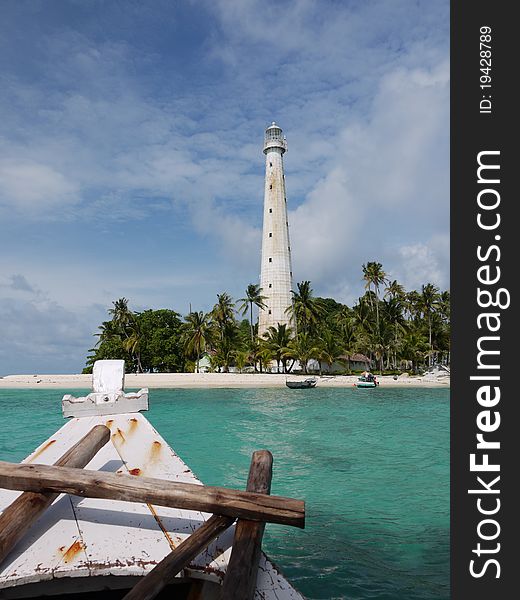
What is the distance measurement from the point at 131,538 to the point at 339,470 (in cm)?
1118

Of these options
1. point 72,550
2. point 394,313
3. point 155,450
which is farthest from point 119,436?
point 394,313

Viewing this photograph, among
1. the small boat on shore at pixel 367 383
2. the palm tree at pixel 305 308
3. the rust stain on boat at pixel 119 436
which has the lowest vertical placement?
the small boat on shore at pixel 367 383

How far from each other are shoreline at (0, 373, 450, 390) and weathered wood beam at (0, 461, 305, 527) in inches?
1735

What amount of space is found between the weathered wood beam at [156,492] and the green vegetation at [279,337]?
50454mm

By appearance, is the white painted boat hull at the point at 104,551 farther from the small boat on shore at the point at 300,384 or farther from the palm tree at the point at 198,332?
the palm tree at the point at 198,332

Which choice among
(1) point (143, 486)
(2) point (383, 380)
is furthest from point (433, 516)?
(2) point (383, 380)

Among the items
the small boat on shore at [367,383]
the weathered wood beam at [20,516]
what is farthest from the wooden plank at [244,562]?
the small boat on shore at [367,383]

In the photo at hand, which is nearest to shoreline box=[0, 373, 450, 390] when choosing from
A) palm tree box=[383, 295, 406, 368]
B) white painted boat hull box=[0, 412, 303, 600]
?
palm tree box=[383, 295, 406, 368]

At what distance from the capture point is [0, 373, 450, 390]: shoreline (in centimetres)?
4794

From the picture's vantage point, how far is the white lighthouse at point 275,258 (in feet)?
200

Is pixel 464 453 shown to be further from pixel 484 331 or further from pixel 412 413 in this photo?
pixel 412 413

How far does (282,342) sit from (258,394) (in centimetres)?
1595

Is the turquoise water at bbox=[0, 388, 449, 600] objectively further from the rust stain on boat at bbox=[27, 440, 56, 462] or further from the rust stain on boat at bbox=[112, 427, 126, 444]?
the rust stain on boat at bbox=[27, 440, 56, 462]

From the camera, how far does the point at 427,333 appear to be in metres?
61.4
